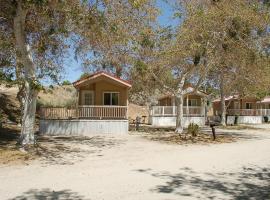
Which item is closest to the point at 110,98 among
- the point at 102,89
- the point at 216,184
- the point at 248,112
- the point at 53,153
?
the point at 102,89

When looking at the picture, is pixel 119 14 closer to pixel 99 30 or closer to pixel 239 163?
pixel 99 30

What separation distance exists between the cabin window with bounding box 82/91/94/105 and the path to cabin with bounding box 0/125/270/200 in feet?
48.8

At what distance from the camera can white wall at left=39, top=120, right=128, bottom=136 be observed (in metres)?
30.7

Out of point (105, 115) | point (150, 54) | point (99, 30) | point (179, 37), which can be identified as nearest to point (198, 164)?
point (99, 30)

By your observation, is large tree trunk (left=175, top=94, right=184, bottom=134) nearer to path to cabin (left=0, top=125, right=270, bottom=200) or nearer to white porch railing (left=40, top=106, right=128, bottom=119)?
white porch railing (left=40, top=106, right=128, bottom=119)

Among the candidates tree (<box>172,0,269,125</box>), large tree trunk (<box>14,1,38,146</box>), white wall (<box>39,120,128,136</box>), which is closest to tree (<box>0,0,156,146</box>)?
large tree trunk (<box>14,1,38,146</box>)

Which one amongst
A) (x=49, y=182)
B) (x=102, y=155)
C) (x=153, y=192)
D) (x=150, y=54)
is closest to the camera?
(x=153, y=192)

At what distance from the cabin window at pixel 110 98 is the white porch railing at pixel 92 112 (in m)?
2.30

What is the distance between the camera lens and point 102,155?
1848cm

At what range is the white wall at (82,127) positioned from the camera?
101 ft

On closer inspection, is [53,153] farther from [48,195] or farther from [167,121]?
[167,121]

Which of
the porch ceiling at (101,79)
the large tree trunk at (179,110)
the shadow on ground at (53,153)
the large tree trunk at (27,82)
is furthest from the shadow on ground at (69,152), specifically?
the porch ceiling at (101,79)

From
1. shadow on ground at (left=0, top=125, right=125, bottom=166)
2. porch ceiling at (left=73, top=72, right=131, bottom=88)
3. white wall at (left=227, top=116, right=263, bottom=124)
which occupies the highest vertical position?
porch ceiling at (left=73, top=72, right=131, bottom=88)

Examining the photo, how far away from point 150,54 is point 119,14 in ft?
32.4
